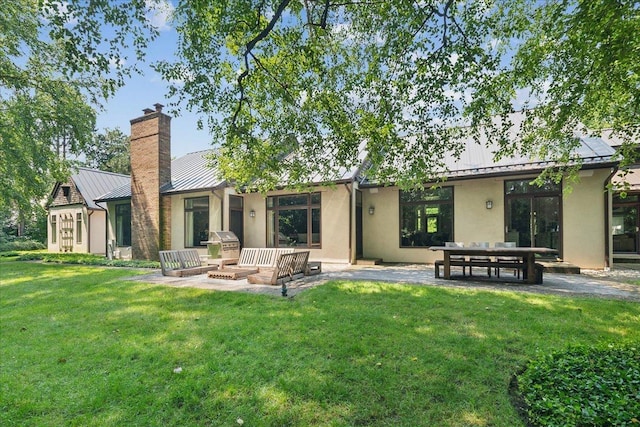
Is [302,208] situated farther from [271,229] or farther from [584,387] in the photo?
[584,387]

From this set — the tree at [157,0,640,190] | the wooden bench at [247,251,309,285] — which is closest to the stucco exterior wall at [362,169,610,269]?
the tree at [157,0,640,190]

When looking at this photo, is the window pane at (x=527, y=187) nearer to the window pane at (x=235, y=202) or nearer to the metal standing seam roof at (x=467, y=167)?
the metal standing seam roof at (x=467, y=167)

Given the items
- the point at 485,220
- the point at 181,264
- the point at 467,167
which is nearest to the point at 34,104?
the point at 181,264

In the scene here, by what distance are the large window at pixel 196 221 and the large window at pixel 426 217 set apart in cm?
826

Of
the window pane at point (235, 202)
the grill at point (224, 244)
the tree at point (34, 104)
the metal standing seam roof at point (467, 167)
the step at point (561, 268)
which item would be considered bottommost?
the step at point (561, 268)

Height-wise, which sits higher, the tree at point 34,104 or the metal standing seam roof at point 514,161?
the tree at point 34,104

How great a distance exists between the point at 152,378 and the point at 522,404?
352 centimetres

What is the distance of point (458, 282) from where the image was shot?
8023mm

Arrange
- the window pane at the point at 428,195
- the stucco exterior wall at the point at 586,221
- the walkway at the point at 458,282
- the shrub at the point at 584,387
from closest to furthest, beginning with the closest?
the shrub at the point at 584,387 → the walkway at the point at 458,282 → the stucco exterior wall at the point at 586,221 → the window pane at the point at 428,195

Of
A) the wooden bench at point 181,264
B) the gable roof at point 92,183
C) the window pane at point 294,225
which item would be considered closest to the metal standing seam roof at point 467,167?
the window pane at point 294,225

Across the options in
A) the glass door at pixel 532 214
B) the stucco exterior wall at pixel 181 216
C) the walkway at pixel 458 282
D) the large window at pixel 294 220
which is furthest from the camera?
the stucco exterior wall at pixel 181 216

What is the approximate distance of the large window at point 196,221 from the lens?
1416 cm

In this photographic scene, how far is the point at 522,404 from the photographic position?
286 centimetres

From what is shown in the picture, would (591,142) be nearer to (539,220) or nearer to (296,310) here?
(539,220)
